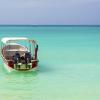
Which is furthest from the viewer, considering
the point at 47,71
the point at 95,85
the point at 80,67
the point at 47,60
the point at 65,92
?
the point at 47,60

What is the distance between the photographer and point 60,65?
19.0m

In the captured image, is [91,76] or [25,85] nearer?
[25,85]

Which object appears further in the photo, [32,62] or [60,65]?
[60,65]

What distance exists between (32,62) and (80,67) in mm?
3191

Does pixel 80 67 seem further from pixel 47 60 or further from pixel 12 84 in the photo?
pixel 12 84

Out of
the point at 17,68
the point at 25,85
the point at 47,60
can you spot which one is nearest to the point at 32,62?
the point at 17,68

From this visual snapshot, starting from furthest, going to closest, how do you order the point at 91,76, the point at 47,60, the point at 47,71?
the point at 47,60 < the point at 47,71 < the point at 91,76

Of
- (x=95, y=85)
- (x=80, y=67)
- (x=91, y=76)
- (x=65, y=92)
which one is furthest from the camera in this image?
(x=80, y=67)

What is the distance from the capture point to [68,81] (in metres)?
14.5

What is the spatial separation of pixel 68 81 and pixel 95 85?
126 cm

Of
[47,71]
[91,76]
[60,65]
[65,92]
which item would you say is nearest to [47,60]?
[60,65]

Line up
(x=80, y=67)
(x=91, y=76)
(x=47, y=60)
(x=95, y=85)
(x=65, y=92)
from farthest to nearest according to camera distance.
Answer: (x=47, y=60) → (x=80, y=67) → (x=91, y=76) → (x=95, y=85) → (x=65, y=92)

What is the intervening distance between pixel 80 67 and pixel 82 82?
13.1 feet

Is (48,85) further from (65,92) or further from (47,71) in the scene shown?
(47,71)
